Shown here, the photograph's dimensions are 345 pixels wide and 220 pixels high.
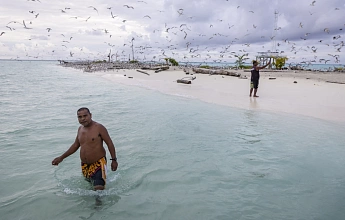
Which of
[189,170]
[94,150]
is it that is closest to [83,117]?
[94,150]

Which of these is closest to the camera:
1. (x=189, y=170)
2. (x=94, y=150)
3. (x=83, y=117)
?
(x=83, y=117)

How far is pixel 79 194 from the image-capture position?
5781 millimetres

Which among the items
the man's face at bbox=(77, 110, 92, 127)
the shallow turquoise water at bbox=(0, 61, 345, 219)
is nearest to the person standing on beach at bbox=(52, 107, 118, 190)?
the man's face at bbox=(77, 110, 92, 127)

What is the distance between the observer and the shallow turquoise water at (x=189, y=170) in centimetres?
522

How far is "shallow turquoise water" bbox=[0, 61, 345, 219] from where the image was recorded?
5223 mm

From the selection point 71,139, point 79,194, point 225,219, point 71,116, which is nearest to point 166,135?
point 71,139

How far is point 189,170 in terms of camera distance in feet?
23.3

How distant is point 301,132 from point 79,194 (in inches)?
324

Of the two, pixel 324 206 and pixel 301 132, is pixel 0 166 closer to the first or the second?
pixel 324 206

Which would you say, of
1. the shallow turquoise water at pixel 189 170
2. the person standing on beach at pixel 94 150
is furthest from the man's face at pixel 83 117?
the shallow turquoise water at pixel 189 170

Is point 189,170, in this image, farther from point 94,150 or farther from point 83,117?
point 83,117

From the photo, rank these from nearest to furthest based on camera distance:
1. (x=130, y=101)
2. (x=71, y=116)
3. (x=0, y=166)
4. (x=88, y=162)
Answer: (x=88, y=162) → (x=0, y=166) → (x=71, y=116) → (x=130, y=101)

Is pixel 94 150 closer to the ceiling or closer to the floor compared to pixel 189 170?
closer to the ceiling

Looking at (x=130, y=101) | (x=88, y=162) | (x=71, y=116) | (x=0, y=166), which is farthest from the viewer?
(x=130, y=101)
